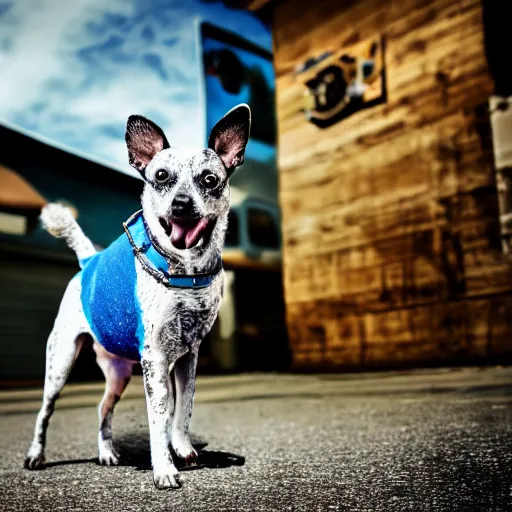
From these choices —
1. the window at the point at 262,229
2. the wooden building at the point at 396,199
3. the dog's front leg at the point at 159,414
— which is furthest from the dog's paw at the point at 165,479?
the window at the point at 262,229

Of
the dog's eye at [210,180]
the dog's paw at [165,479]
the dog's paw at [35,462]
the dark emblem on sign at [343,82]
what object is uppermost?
the dark emblem on sign at [343,82]

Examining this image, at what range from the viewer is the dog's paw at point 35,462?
79.3 inches

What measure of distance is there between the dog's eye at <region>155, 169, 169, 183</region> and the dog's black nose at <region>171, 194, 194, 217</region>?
0.34 ft

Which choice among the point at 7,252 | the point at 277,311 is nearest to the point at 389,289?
the point at 7,252

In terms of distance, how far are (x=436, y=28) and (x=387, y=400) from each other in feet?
11.5

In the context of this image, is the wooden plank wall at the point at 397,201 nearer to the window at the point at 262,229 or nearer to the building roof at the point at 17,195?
the building roof at the point at 17,195

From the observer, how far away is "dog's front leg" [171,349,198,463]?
1778mm

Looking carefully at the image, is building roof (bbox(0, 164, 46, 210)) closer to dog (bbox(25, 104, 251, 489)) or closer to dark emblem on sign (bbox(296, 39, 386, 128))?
dark emblem on sign (bbox(296, 39, 386, 128))

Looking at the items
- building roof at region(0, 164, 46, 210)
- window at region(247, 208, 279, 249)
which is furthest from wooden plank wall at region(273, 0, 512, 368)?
window at region(247, 208, 279, 249)

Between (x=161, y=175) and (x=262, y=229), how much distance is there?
9.08m

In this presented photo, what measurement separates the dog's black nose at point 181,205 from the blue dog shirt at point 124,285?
187mm

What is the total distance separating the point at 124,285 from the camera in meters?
1.70

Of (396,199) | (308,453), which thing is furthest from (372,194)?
(308,453)

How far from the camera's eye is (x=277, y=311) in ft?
36.9
